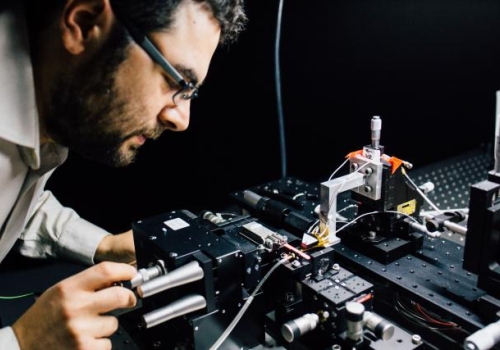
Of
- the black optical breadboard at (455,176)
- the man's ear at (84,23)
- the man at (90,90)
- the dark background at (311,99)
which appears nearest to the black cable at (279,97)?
the dark background at (311,99)

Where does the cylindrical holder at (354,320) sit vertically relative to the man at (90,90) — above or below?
below

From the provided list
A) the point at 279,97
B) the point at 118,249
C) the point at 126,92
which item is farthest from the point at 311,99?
the point at 126,92

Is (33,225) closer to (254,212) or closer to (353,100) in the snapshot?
(254,212)

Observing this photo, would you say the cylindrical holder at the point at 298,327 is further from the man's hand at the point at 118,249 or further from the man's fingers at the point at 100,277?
the man's hand at the point at 118,249

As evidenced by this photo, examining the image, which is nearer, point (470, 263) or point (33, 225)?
point (470, 263)

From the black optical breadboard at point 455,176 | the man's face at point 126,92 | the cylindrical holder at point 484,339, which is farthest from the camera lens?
the black optical breadboard at point 455,176

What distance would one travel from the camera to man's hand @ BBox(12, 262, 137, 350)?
0.84 metres

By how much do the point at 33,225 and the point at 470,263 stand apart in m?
1.06

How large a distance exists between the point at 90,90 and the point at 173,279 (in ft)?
1.23

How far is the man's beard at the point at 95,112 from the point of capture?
0.92 meters

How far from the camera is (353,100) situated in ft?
6.07

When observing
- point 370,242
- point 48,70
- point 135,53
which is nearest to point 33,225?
point 48,70

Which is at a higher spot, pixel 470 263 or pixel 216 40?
pixel 216 40

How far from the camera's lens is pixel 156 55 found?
2.97ft
